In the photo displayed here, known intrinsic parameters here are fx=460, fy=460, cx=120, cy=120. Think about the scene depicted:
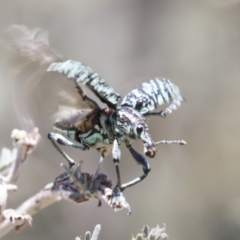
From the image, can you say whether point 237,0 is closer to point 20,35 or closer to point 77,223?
point 77,223

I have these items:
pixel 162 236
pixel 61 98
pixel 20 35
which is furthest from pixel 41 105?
pixel 162 236

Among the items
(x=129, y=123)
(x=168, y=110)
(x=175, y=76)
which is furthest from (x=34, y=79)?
(x=175, y=76)

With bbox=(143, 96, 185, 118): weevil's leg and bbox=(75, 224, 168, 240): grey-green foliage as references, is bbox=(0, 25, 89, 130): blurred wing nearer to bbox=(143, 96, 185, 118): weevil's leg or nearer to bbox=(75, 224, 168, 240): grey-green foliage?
bbox=(143, 96, 185, 118): weevil's leg

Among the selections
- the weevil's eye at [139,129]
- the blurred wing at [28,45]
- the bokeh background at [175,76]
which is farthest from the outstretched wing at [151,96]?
the bokeh background at [175,76]

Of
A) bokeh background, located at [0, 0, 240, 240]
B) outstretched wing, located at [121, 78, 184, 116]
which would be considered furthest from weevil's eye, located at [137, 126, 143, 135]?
bokeh background, located at [0, 0, 240, 240]

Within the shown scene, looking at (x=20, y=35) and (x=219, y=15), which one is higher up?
(x=219, y=15)

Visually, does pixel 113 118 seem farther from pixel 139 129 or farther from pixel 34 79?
pixel 34 79

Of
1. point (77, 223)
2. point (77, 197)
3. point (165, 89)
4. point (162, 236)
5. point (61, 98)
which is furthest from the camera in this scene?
point (77, 223)
